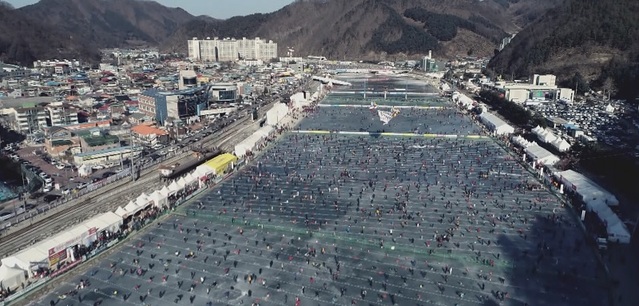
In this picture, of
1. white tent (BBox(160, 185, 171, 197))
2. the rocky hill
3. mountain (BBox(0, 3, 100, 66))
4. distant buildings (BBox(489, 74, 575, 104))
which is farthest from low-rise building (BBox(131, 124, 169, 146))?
the rocky hill

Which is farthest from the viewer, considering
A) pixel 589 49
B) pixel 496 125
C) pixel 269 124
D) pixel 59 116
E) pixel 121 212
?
pixel 589 49

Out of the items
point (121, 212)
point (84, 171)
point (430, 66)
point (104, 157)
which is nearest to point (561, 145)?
point (121, 212)

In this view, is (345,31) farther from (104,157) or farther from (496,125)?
(104,157)

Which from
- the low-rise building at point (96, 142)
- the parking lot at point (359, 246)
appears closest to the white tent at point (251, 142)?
the parking lot at point (359, 246)

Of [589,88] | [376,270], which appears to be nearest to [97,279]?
[376,270]

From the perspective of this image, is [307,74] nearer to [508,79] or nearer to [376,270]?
[508,79]

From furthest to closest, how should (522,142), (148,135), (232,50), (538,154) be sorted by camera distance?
(232,50) < (148,135) < (522,142) < (538,154)

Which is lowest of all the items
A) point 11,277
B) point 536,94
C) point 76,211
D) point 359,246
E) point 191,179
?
point 359,246
